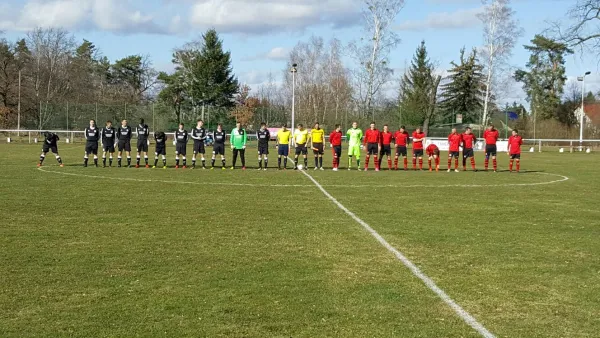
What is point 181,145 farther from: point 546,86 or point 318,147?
point 546,86

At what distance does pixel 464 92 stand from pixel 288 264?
209ft

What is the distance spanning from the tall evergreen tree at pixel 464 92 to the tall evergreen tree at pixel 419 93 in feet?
6.84

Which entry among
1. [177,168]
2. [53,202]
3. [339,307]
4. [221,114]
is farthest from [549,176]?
[221,114]

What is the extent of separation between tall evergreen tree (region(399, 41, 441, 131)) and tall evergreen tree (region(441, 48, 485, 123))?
208cm

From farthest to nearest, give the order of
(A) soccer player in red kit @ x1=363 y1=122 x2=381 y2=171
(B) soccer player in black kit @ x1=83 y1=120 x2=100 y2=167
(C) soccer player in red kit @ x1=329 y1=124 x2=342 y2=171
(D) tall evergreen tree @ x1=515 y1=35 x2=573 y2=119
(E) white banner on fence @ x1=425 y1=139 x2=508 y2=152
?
(D) tall evergreen tree @ x1=515 y1=35 x2=573 y2=119 < (E) white banner on fence @ x1=425 y1=139 x2=508 y2=152 < (A) soccer player in red kit @ x1=363 y1=122 x2=381 y2=171 < (C) soccer player in red kit @ x1=329 y1=124 x2=342 y2=171 < (B) soccer player in black kit @ x1=83 y1=120 x2=100 y2=167

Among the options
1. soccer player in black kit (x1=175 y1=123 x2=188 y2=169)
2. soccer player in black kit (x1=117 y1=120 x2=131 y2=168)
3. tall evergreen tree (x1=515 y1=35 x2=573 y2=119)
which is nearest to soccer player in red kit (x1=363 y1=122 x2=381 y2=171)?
soccer player in black kit (x1=175 y1=123 x2=188 y2=169)

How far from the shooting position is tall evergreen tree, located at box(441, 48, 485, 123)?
67188mm

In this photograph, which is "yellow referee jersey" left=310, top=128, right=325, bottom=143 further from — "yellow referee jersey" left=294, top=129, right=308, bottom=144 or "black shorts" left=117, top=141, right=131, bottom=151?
"black shorts" left=117, top=141, right=131, bottom=151

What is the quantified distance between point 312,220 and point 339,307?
17.8ft

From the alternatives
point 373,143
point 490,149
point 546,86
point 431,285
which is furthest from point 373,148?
point 546,86

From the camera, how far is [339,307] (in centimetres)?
596

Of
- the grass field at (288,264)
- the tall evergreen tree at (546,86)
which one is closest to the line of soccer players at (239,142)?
the grass field at (288,264)

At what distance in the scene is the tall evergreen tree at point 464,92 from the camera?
220 ft

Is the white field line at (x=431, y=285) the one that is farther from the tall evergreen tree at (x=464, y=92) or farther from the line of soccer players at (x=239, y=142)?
the tall evergreen tree at (x=464, y=92)
